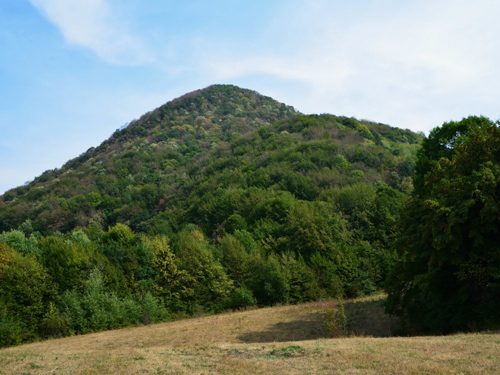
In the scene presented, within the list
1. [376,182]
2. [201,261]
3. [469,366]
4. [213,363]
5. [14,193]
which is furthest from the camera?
[14,193]

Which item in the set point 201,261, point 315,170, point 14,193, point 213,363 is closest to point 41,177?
point 14,193

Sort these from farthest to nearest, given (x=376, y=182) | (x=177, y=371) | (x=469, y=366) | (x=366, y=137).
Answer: (x=366, y=137), (x=376, y=182), (x=177, y=371), (x=469, y=366)

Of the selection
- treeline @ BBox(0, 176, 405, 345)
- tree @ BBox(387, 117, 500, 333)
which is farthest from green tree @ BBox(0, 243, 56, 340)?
tree @ BBox(387, 117, 500, 333)

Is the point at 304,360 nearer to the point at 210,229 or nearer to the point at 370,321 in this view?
the point at 370,321

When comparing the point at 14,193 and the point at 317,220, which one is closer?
the point at 317,220

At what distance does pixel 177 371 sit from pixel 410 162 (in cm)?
6967

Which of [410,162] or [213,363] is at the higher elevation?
[410,162]

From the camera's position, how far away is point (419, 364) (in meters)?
11.9

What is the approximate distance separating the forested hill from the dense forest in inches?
16.1

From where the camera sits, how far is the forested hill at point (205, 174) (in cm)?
7294

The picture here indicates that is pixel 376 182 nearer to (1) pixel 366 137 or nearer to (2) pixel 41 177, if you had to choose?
(1) pixel 366 137

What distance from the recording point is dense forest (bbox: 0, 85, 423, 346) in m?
36.8

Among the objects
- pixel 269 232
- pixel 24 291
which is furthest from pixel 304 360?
pixel 269 232

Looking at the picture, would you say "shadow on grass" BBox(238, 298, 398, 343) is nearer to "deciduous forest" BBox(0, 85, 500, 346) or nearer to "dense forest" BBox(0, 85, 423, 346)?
"deciduous forest" BBox(0, 85, 500, 346)
